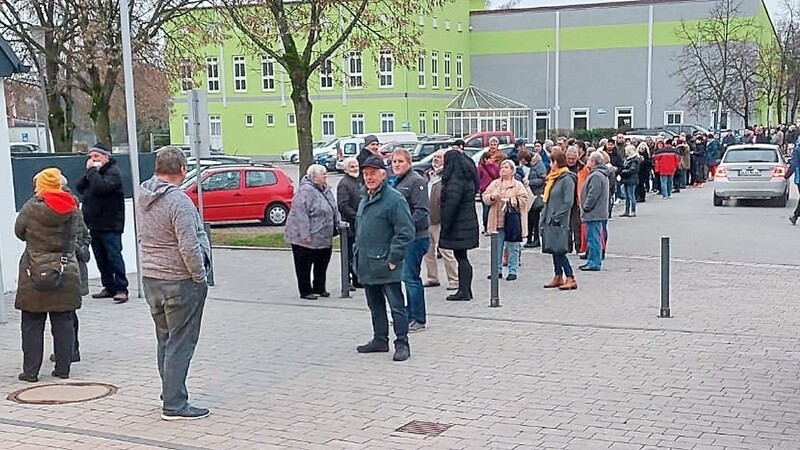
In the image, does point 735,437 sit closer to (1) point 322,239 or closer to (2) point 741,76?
(1) point 322,239

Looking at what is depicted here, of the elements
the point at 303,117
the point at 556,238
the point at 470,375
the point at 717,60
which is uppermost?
the point at 717,60

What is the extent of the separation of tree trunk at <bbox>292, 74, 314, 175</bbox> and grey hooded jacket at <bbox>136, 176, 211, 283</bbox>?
38.1ft

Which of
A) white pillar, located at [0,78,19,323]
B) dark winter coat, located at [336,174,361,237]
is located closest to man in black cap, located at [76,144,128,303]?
white pillar, located at [0,78,19,323]

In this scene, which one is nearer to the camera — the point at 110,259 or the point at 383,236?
the point at 383,236

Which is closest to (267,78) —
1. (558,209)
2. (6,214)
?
(6,214)

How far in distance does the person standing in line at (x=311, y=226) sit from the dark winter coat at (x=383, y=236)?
321cm

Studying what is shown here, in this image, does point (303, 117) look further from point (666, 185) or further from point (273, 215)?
point (666, 185)

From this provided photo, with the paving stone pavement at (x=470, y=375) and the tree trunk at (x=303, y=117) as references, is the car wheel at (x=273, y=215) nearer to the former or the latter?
the tree trunk at (x=303, y=117)

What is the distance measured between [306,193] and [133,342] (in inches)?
122

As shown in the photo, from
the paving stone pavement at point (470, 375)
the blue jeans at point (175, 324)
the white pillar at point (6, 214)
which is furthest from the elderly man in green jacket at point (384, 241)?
the white pillar at point (6, 214)

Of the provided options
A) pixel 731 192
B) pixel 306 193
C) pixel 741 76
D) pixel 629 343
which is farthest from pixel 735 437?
pixel 741 76

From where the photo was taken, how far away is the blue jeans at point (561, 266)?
12.2 metres

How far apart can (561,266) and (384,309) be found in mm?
4080

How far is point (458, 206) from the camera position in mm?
10938
